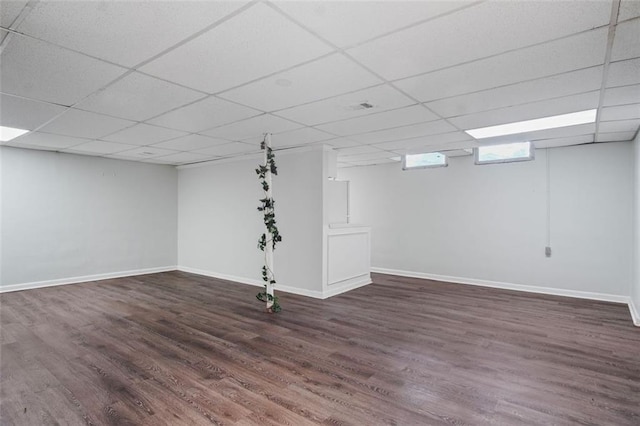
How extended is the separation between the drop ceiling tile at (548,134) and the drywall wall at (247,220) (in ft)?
9.08

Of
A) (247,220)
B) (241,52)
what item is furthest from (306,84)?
(247,220)

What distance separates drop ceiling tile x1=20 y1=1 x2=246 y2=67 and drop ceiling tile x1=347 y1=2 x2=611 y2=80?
40.2 inches

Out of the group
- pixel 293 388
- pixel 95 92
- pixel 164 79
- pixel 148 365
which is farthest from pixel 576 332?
pixel 95 92

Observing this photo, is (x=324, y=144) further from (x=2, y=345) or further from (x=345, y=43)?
(x=2, y=345)

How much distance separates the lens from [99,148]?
5.88 meters

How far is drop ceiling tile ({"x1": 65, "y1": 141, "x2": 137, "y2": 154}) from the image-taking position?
5488mm

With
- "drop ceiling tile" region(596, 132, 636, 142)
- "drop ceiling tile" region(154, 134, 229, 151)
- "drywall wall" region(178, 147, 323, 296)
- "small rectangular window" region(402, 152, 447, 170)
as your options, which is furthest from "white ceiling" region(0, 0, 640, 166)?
"small rectangular window" region(402, 152, 447, 170)

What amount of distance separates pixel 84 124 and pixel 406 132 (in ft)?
13.9

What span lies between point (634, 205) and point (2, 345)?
8.21 m

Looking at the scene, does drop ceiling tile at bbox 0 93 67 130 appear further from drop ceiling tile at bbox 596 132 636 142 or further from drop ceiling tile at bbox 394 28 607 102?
drop ceiling tile at bbox 596 132 636 142

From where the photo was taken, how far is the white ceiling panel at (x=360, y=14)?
176 centimetres

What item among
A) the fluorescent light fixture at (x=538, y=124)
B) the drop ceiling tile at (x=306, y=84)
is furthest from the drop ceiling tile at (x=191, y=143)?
the fluorescent light fixture at (x=538, y=124)

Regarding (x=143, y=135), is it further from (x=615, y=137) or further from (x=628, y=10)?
(x=615, y=137)

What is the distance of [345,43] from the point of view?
2184 millimetres
